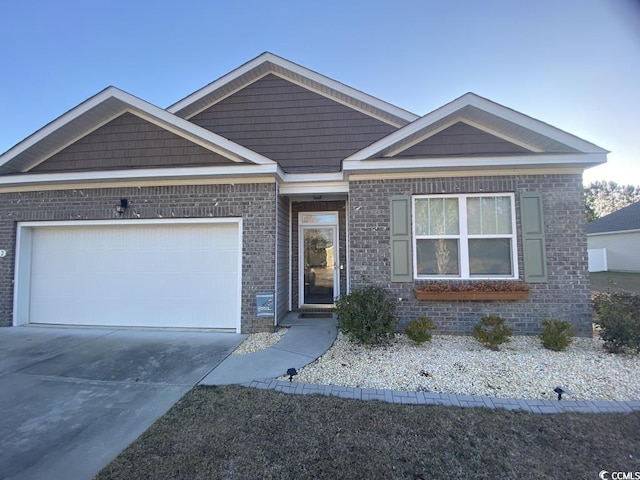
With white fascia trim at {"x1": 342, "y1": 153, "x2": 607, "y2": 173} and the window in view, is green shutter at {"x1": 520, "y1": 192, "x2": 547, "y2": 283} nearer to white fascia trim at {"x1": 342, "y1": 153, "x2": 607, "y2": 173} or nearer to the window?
the window

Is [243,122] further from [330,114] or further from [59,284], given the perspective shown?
[59,284]

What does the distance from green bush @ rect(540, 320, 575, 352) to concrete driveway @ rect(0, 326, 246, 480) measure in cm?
531

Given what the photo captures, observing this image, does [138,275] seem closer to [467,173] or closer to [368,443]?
[368,443]

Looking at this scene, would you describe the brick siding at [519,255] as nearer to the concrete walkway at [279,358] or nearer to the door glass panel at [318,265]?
the concrete walkway at [279,358]

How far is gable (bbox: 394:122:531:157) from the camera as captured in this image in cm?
591

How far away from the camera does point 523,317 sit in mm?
5574

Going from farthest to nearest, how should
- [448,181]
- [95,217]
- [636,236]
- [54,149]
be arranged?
[636,236] < [54,149] < [95,217] < [448,181]

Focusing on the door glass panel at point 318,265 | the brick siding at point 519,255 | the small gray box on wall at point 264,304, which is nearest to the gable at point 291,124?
the door glass panel at point 318,265

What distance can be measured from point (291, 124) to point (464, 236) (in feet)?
16.5

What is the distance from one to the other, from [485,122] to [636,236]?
22.9 metres

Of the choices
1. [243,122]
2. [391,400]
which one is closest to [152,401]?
[391,400]

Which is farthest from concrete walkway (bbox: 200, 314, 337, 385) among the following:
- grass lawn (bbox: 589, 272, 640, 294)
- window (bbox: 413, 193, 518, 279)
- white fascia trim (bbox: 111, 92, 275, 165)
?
grass lawn (bbox: 589, 272, 640, 294)

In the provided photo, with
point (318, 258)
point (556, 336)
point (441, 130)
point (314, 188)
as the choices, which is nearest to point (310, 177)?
point (314, 188)

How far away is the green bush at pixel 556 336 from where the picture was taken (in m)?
4.73
